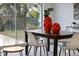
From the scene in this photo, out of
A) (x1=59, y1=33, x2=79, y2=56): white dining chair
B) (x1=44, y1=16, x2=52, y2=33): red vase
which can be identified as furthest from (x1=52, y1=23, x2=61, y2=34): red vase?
(x1=59, y1=33, x2=79, y2=56): white dining chair

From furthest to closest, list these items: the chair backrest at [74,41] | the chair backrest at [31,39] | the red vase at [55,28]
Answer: the chair backrest at [31,39] < the red vase at [55,28] < the chair backrest at [74,41]

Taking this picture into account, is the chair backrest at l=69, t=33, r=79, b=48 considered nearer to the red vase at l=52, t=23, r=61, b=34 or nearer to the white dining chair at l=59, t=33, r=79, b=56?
the white dining chair at l=59, t=33, r=79, b=56

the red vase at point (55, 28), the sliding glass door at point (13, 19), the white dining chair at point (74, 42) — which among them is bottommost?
the white dining chair at point (74, 42)

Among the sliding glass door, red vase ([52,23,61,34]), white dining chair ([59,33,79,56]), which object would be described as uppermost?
the sliding glass door

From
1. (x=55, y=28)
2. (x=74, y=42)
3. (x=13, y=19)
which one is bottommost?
(x=74, y=42)

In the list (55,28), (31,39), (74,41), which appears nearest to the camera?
(74,41)

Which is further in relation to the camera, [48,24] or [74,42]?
[48,24]

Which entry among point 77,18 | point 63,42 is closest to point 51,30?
point 63,42

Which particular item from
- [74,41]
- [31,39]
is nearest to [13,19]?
[31,39]

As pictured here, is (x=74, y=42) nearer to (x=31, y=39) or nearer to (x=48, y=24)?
(x=48, y=24)

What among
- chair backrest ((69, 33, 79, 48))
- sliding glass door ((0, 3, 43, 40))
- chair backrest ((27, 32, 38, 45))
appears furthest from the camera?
chair backrest ((27, 32, 38, 45))

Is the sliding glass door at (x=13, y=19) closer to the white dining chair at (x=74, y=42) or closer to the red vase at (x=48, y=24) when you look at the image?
the red vase at (x=48, y=24)

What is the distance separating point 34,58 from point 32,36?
6.42ft

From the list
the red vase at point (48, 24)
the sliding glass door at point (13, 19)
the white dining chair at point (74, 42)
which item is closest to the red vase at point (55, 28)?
the red vase at point (48, 24)
